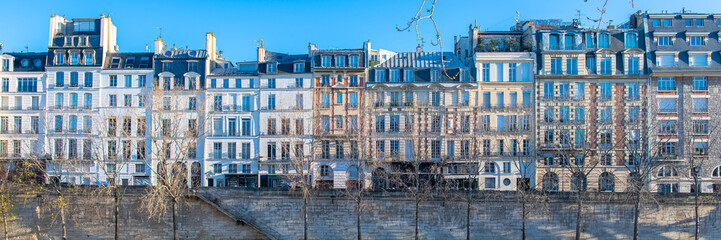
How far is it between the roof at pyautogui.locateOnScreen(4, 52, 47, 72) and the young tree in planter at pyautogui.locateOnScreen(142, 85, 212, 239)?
9.73 m

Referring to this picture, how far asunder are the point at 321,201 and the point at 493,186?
12057 mm

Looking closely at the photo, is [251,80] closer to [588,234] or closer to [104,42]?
[104,42]

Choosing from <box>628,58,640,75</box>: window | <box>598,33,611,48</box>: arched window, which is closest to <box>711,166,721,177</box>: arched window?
<box>628,58,640,75</box>: window

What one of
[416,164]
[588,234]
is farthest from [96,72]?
[588,234]

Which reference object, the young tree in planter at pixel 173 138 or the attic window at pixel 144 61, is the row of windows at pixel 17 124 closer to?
the attic window at pixel 144 61

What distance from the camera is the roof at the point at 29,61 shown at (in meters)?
38.6

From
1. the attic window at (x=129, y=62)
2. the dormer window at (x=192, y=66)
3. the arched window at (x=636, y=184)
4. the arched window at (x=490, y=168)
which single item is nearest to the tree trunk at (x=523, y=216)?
the arched window at (x=636, y=184)

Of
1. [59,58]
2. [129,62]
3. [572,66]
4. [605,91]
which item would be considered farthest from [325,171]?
[59,58]

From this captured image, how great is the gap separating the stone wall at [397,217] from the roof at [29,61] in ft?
A: 37.1

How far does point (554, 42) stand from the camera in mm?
36594

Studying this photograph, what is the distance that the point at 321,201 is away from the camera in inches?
1210

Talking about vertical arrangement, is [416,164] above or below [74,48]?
below

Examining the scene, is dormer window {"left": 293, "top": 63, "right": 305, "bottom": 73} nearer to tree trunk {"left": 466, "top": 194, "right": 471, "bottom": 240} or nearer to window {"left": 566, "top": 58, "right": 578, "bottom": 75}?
tree trunk {"left": 466, "top": 194, "right": 471, "bottom": 240}

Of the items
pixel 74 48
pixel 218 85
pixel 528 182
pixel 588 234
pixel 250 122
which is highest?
pixel 74 48
